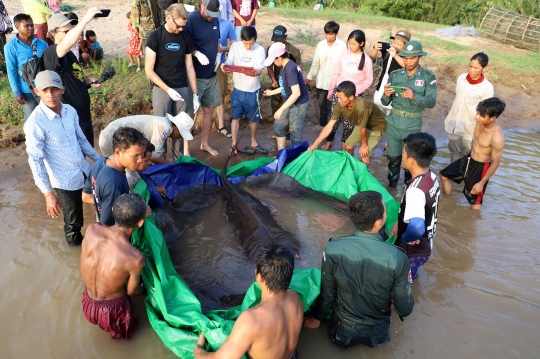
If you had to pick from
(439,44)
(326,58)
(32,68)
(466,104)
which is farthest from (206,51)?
(439,44)

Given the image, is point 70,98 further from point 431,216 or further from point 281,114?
point 431,216

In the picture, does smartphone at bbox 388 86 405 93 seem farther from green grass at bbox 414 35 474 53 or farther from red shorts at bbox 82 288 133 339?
green grass at bbox 414 35 474 53

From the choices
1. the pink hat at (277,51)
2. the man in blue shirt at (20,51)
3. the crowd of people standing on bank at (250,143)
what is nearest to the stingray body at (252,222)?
the crowd of people standing on bank at (250,143)

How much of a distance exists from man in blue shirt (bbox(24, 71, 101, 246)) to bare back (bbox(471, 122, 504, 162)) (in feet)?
14.5

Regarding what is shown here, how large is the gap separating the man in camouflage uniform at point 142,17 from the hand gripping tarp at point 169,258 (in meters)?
3.73

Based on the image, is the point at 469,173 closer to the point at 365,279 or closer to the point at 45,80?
the point at 365,279

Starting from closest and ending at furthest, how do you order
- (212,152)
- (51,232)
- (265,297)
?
(265,297) < (51,232) < (212,152)

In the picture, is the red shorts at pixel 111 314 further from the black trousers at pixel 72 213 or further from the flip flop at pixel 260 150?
the flip flop at pixel 260 150

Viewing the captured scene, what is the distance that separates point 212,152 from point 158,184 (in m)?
1.62

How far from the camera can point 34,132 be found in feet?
12.2

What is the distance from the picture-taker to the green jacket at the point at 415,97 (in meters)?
5.24

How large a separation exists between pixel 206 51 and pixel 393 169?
314 cm

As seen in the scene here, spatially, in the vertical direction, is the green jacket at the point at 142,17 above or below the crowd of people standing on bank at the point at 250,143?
above

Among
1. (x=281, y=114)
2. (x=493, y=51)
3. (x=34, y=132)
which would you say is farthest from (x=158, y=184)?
(x=493, y=51)
